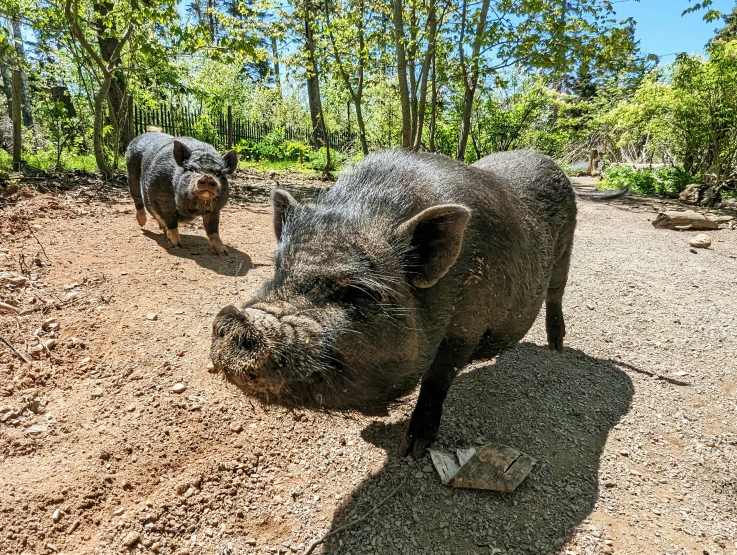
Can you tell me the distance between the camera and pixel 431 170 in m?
2.91

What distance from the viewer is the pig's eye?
2.15 metres

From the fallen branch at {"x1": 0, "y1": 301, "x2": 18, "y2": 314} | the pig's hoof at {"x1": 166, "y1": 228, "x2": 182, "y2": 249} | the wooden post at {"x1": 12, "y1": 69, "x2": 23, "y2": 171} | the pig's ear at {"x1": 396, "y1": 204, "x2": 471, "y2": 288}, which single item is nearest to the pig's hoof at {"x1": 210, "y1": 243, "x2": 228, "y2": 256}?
the pig's hoof at {"x1": 166, "y1": 228, "x2": 182, "y2": 249}

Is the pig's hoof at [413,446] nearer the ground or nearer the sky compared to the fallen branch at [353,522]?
nearer the sky

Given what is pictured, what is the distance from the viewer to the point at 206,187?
6188 millimetres

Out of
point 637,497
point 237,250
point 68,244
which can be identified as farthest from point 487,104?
point 637,497

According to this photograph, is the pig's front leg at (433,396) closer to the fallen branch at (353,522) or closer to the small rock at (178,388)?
the fallen branch at (353,522)

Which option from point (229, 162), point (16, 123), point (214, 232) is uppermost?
point (16, 123)

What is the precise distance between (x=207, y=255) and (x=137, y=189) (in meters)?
2.21

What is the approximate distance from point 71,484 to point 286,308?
6.10 ft

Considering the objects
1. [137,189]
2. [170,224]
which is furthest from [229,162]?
[137,189]

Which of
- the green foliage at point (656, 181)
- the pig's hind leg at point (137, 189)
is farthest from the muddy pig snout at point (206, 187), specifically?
the green foliage at point (656, 181)

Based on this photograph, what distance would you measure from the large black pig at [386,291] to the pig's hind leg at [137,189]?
19.6ft

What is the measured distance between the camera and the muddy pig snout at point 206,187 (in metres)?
6.16

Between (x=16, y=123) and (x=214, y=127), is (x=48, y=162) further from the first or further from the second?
(x=214, y=127)
